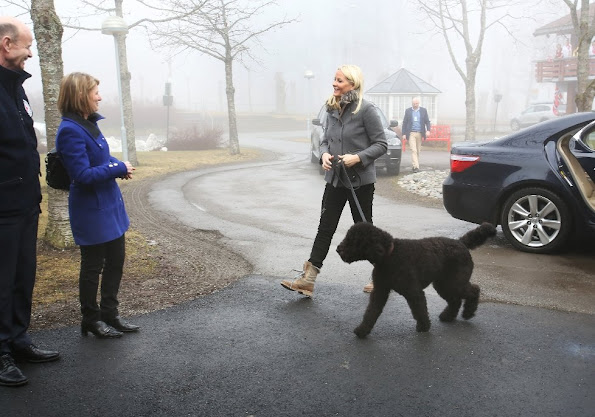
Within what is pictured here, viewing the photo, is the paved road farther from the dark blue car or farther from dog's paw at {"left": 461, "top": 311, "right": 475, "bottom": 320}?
the dark blue car

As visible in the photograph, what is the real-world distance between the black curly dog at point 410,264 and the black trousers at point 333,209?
2.89 ft

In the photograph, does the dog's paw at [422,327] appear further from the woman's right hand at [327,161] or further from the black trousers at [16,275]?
the black trousers at [16,275]

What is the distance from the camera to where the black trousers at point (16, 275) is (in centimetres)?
352

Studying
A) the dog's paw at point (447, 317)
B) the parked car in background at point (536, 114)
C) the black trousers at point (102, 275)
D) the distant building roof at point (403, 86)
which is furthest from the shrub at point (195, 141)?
the parked car in background at point (536, 114)

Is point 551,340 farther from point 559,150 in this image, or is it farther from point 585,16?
point 585,16

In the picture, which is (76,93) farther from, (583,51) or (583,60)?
(583,60)

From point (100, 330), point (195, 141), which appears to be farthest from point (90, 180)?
point (195, 141)

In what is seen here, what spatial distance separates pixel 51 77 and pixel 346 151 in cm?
421

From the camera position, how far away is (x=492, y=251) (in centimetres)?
682

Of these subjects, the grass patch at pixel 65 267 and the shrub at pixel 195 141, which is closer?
the grass patch at pixel 65 267

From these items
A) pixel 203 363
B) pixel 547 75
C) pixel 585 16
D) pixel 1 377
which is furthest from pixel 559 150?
pixel 547 75

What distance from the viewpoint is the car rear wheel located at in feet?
21.1

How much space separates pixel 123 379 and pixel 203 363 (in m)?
0.52

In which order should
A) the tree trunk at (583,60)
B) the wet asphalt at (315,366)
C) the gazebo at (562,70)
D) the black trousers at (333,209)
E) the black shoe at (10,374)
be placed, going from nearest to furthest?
1. the wet asphalt at (315,366)
2. the black shoe at (10,374)
3. the black trousers at (333,209)
4. the tree trunk at (583,60)
5. the gazebo at (562,70)
